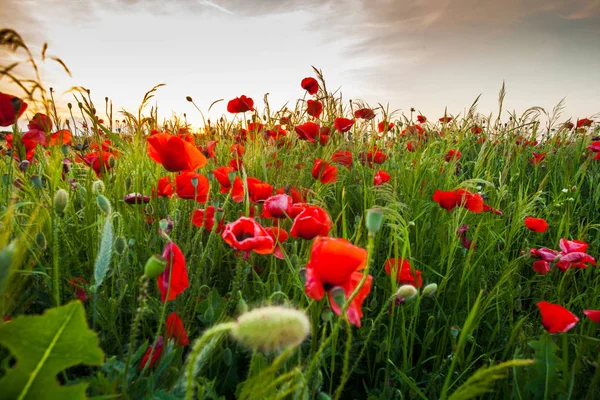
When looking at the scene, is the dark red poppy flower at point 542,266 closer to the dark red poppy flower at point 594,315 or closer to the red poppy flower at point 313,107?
the dark red poppy flower at point 594,315

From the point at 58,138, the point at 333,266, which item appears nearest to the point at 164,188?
the point at 58,138

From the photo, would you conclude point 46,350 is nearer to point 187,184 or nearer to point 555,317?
point 187,184

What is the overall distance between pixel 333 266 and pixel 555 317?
83cm

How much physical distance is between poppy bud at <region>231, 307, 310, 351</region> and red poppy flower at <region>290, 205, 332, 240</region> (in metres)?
0.61

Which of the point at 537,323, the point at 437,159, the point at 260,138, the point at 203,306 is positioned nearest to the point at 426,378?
the point at 537,323

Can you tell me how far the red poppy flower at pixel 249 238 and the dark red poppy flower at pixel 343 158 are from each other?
1600mm

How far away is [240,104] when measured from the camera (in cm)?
311

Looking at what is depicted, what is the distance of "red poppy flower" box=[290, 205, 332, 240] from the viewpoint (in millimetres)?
1115

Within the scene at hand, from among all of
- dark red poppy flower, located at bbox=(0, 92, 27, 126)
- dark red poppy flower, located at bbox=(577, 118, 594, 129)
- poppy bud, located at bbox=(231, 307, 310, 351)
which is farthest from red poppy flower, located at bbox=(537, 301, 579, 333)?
dark red poppy flower, located at bbox=(577, 118, 594, 129)

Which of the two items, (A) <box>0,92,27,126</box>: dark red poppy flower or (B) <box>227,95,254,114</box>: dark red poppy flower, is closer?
(A) <box>0,92,27,126</box>: dark red poppy flower

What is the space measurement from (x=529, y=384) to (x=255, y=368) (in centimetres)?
77

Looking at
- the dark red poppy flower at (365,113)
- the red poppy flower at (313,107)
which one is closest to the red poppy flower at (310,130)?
the red poppy flower at (313,107)

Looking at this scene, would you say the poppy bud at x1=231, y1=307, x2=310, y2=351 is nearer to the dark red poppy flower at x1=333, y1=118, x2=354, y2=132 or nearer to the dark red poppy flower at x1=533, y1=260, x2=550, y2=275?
the dark red poppy flower at x1=533, y1=260, x2=550, y2=275

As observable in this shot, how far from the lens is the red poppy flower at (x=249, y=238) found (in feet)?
3.35
